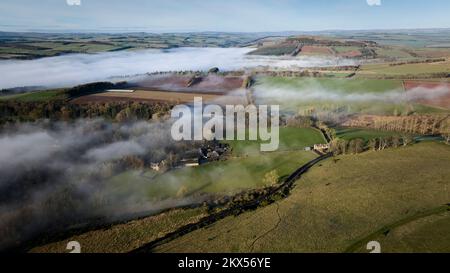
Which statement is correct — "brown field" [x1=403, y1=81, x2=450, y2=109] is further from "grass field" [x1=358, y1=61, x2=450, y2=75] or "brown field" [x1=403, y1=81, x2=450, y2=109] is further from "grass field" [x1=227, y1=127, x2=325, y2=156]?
"grass field" [x1=227, y1=127, x2=325, y2=156]

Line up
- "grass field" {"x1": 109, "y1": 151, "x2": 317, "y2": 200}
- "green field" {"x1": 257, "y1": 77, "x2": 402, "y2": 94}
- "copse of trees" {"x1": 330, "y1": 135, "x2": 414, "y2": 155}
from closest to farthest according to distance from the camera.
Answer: "grass field" {"x1": 109, "y1": 151, "x2": 317, "y2": 200} < "copse of trees" {"x1": 330, "y1": 135, "x2": 414, "y2": 155} < "green field" {"x1": 257, "y1": 77, "x2": 402, "y2": 94}

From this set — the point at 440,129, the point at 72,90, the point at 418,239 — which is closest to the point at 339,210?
the point at 418,239

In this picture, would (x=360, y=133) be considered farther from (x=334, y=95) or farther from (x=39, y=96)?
(x=39, y=96)

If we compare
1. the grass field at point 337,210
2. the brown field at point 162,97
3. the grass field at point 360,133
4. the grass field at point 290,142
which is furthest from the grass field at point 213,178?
the brown field at point 162,97

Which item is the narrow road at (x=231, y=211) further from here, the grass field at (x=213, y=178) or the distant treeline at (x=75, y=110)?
the distant treeline at (x=75, y=110)

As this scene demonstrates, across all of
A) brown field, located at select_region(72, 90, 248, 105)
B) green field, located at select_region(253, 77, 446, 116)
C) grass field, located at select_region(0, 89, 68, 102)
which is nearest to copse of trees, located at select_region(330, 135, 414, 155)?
green field, located at select_region(253, 77, 446, 116)
